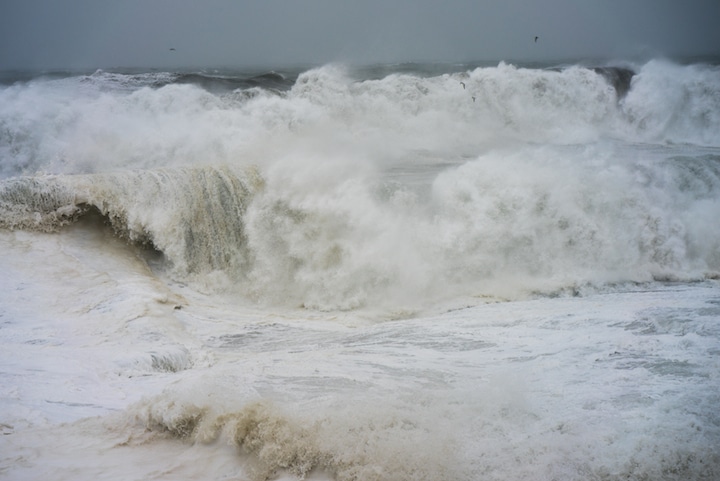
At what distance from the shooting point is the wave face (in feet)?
29.6

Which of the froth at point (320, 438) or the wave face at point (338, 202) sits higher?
the wave face at point (338, 202)

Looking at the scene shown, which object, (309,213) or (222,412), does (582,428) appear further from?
(309,213)

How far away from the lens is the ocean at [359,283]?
402 centimetres

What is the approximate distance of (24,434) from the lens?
166 inches

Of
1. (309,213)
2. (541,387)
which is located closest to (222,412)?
(541,387)

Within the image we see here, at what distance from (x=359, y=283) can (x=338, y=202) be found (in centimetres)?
157

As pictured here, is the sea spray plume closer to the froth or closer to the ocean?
the ocean

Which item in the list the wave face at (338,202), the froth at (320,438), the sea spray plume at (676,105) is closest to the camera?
the froth at (320,438)

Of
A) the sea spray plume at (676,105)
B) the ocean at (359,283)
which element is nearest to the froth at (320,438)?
the ocean at (359,283)

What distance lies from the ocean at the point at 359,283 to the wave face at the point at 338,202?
1.8 inches

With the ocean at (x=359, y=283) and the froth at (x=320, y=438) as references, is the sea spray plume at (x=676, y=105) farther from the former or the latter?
the froth at (x=320, y=438)

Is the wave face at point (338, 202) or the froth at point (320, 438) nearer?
the froth at point (320, 438)

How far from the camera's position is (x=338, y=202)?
969 cm

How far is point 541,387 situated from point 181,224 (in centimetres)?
656
